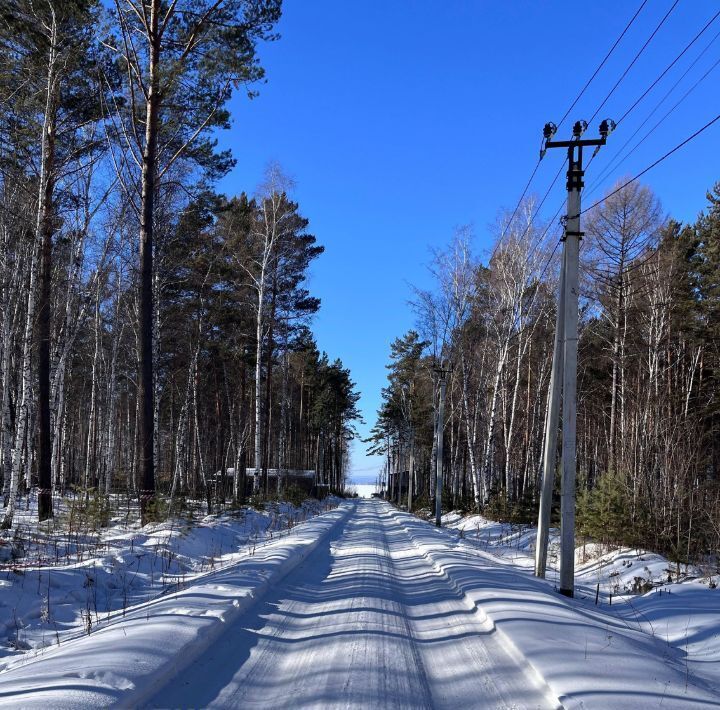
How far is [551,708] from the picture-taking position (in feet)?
13.2

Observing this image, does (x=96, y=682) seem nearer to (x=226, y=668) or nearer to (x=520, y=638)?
(x=226, y=668)

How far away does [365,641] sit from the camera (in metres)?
5.62

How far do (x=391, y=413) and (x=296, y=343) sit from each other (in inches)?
1131

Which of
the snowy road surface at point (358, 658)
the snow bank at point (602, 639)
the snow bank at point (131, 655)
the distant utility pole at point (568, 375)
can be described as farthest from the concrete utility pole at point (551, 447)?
the snow bank at point (131, 655)

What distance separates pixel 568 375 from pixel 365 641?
233 inches

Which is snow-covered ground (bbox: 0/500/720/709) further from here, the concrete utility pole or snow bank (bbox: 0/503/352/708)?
the concrete utility pole

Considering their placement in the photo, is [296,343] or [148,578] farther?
[296,343]

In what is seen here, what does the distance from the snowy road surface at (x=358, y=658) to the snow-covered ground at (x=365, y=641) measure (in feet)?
0.07

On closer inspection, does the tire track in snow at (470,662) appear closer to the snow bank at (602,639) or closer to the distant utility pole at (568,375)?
the snow bank at (602,639)

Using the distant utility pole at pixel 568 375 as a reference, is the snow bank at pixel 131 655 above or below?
below

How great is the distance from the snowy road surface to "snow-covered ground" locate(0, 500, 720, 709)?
2 centimetres

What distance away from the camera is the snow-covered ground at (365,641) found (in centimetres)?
418

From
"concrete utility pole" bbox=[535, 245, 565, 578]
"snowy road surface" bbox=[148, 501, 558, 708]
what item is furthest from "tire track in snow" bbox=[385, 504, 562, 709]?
"concrete utility pole" bbox=[535, 245, 565, 578]

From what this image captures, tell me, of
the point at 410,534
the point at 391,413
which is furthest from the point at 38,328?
the point at 391,413
